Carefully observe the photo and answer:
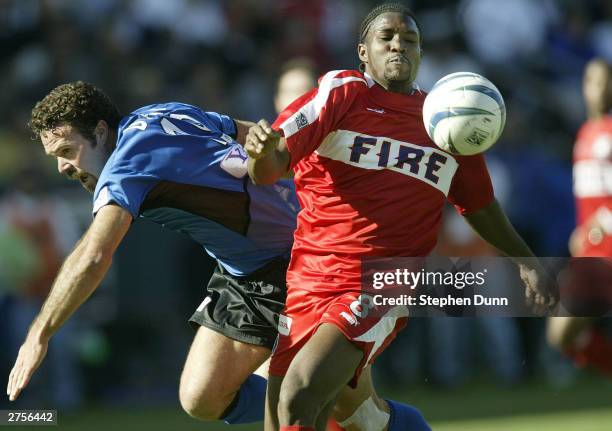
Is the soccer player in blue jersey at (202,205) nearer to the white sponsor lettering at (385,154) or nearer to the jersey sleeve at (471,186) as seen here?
the white sponsor lettering at (385,154)

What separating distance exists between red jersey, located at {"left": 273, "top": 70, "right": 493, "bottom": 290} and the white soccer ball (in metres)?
0.17

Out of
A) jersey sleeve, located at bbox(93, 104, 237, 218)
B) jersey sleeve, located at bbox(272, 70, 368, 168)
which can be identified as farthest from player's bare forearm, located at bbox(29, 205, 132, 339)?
jersey sleeve, located at bbox(272, 70, 368, 168)

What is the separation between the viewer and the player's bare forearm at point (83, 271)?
532cm

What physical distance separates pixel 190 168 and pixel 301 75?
2.65m

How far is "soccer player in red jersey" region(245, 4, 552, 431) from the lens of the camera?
5453 mm

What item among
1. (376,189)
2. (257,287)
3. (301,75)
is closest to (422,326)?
(301,75)

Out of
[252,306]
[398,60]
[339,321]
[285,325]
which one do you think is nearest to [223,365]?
[252,306]

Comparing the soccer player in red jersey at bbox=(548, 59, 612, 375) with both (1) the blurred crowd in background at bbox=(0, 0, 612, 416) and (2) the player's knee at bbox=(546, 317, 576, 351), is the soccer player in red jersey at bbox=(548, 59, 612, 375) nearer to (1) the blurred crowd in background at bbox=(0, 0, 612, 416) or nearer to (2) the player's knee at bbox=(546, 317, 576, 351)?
(2) the player's knee at bbox=(546, 317, 576, 351)

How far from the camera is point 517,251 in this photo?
605 centimetres

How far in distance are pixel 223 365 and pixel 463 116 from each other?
2022 millimetres

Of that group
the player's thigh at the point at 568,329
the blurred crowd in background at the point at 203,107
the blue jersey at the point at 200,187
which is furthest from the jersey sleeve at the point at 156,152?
the blurred crowd in background at the point at 203,107

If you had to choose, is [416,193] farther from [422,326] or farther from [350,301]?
[422,326]

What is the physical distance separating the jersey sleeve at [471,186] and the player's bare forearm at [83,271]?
171 centimetres

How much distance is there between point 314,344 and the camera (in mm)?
5344
